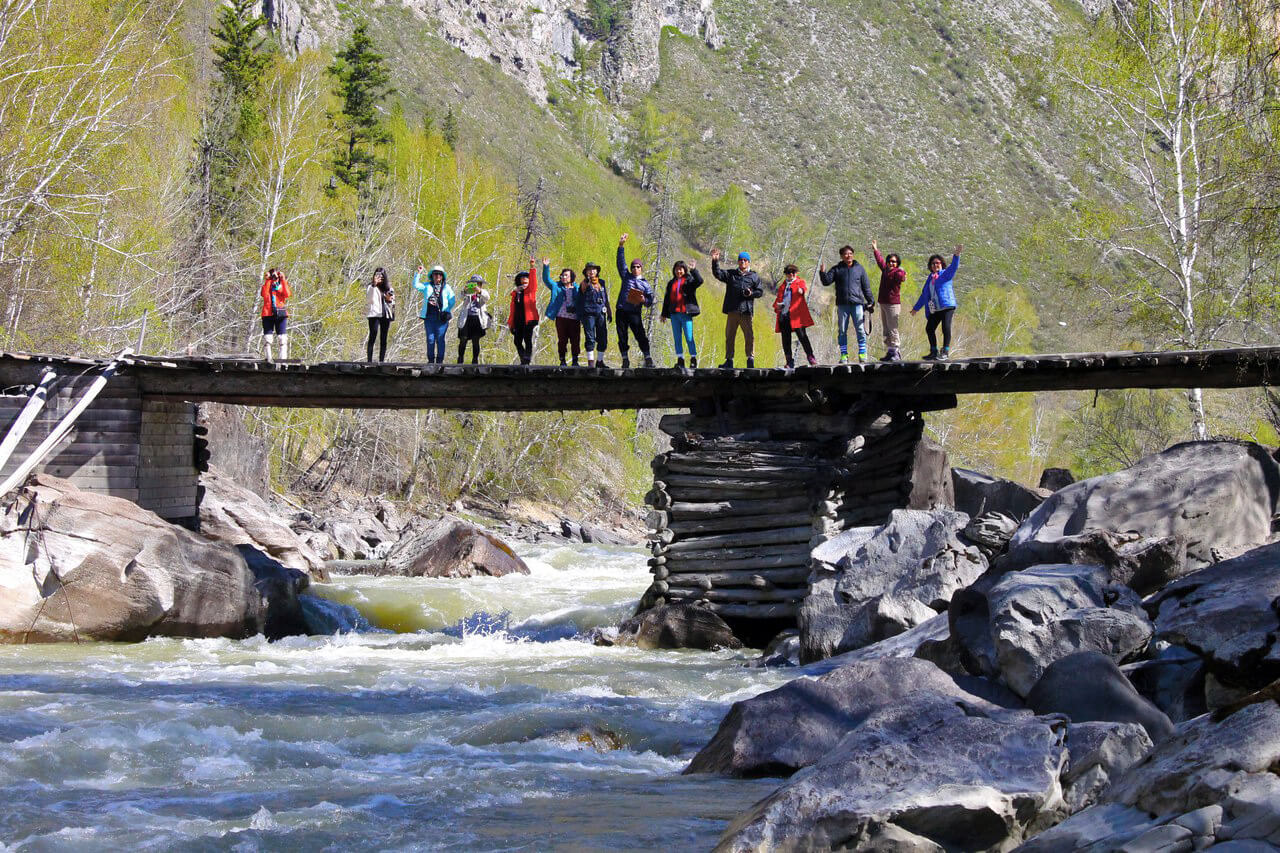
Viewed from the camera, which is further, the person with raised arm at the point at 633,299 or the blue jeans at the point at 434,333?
the blue jeans at the point at 434,333

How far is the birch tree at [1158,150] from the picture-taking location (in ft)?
64.5

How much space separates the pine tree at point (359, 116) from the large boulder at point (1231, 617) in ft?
121

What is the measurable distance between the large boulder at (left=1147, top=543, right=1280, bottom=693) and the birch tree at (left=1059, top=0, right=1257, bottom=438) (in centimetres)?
1172

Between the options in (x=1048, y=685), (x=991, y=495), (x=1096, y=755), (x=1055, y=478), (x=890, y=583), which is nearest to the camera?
(x=1096, y=755)

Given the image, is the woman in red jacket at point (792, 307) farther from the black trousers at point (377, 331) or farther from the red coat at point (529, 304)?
the black trousers at point (377, 331)

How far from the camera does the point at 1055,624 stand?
319 inches

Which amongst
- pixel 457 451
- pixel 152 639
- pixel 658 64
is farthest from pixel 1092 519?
pixel 658 64

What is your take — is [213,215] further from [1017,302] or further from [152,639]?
[1017,302]

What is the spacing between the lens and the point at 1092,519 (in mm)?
10609

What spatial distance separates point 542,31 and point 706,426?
408 feet

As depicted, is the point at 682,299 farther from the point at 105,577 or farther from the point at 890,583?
the point at 105,577

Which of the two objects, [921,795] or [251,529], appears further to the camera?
[251,529]

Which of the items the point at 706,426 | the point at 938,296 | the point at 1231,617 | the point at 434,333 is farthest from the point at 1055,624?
the point at 434,333

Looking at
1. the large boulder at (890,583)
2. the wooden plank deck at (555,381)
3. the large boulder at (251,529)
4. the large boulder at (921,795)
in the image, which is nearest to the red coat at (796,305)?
the wooden plank deck at (555,381)
